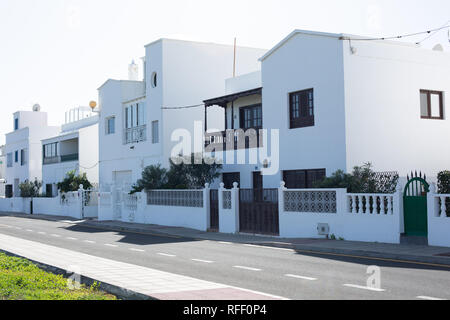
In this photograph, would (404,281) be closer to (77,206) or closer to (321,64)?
(321,64)

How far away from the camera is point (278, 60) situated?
2445 centimetres

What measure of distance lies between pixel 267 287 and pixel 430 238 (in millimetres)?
7542

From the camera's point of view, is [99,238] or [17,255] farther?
[99,238]

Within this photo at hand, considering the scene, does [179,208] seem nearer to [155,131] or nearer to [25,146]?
[155,131]

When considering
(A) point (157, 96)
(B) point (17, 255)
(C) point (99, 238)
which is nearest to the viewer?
(B) point (17, 255)

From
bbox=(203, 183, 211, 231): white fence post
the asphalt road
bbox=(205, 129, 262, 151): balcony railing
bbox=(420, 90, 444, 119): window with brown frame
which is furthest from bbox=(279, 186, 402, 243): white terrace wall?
bbox=(420, 90, 444, 119): window with brown frame

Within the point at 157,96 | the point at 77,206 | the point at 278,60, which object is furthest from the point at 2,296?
the point at 77,206

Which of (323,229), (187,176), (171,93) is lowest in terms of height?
(323,229)

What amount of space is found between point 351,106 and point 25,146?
4676 cm

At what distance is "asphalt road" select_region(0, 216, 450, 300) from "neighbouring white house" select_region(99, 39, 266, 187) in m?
14.6

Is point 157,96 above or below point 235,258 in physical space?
above

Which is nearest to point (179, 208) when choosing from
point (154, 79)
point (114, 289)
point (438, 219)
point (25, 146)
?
point (154, 79)

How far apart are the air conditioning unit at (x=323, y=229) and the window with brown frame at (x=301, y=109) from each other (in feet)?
17.7

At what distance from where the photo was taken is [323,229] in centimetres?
1873
